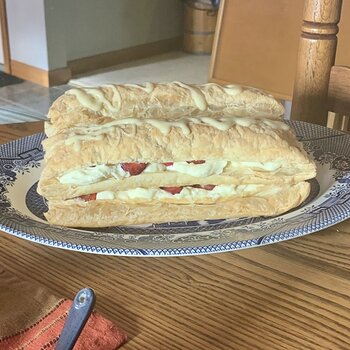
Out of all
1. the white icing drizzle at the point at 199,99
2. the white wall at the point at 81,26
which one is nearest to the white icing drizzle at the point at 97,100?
the white icing drizzle at the point at 199,99

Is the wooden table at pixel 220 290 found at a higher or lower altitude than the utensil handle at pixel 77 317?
lower

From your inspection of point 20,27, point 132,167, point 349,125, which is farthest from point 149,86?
point 20,27

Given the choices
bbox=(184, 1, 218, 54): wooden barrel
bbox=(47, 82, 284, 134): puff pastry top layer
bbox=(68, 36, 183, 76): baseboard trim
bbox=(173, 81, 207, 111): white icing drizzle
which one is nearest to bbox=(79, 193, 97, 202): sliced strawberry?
bbox=(47, 82, 284, 134): puff pastry top layer

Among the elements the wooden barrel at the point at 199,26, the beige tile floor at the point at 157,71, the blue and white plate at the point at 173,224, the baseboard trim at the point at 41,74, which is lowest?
the beige tile floor at the point at 157,71

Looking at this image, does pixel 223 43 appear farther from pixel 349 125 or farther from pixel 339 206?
pixel 339 206

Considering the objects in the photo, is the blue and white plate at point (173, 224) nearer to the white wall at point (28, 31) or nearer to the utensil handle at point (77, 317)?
the utensil handle at point (77, 317)

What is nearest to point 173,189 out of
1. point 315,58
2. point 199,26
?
point 315,58

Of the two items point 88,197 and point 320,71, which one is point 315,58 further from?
point 88,197
